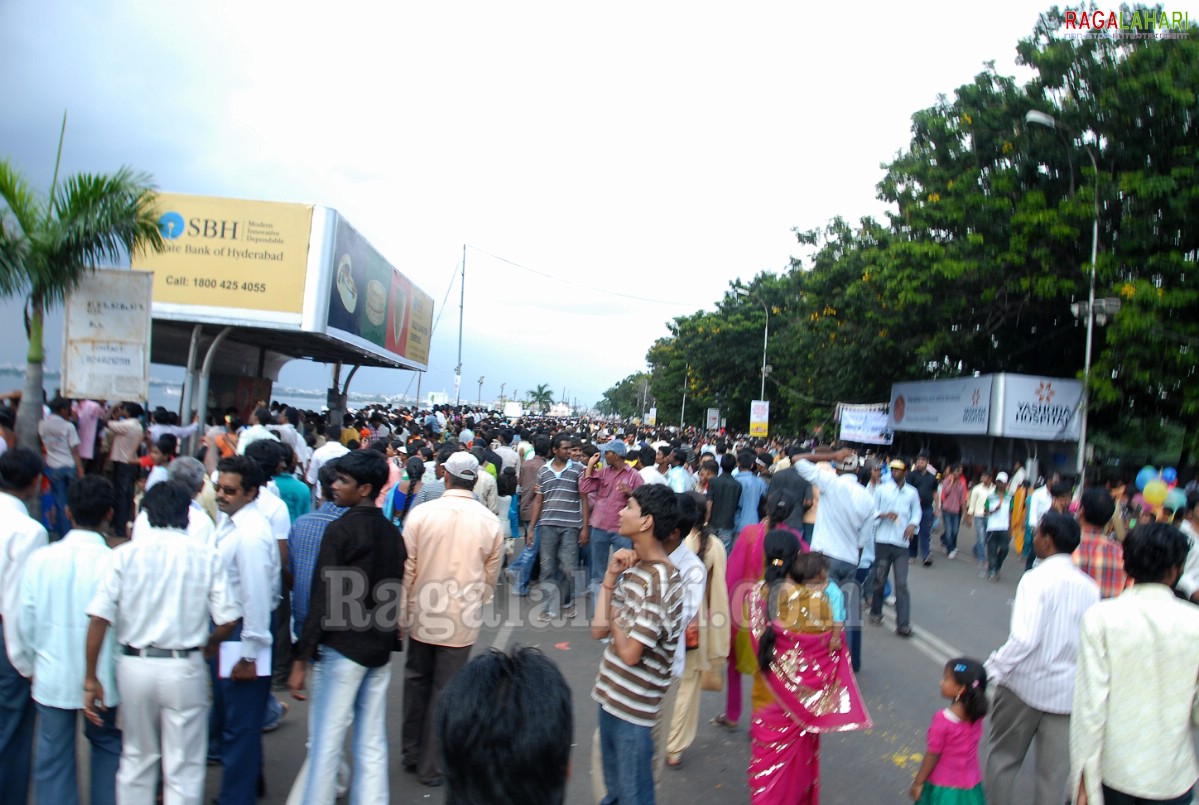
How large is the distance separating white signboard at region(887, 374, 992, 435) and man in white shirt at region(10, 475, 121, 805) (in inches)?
911

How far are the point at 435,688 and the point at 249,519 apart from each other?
1.43 metres

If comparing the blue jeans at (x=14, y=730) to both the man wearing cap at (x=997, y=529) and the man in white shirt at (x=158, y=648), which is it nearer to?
the man in white shirt at (x=158, y=648)

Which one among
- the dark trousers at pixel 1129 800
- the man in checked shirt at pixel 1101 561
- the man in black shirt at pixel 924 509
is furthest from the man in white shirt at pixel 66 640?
the man in black shirt at pixel 924 509

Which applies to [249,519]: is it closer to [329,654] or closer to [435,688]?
[329,654]

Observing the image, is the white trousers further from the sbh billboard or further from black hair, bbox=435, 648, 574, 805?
the sbh billboard

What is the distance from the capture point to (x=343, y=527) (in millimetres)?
3936

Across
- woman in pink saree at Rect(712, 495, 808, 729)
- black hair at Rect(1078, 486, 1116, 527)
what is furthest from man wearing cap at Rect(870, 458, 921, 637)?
black hair at Rect(1078, 486, 1116, 527)

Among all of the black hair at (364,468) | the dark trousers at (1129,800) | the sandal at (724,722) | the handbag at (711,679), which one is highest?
the black hair at (364,468)

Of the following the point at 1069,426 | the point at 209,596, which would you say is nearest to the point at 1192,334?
the point at 1069,426

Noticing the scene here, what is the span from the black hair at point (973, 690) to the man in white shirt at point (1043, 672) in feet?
0.28

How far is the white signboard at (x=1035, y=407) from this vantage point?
2236 centimetres

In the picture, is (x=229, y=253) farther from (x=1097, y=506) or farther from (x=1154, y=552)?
(x=1154, y=552)

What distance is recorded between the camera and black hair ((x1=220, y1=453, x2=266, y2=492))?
13.5ft

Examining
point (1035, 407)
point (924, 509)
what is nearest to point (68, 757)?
point (924, 509)
